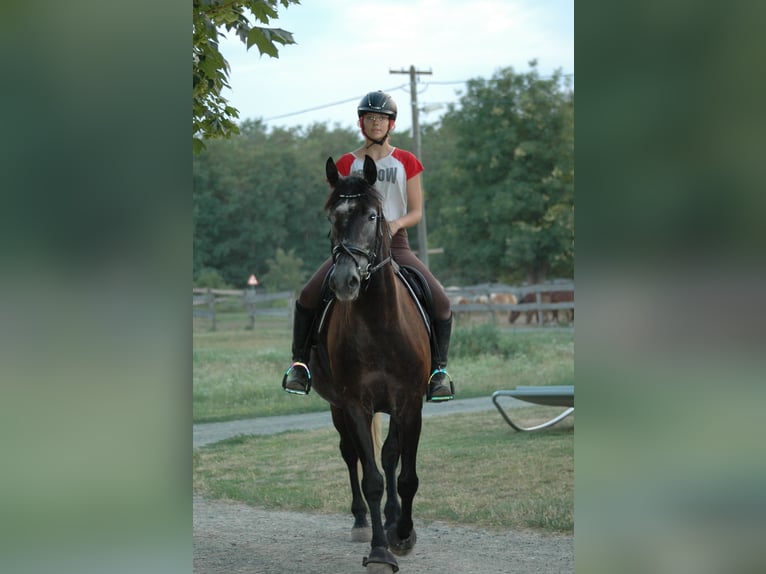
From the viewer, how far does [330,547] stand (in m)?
7.08

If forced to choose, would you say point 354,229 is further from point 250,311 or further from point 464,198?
point 464,198

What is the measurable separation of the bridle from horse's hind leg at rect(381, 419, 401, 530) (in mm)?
1088

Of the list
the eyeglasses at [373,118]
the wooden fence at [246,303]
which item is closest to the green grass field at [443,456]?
the eyeglasses at [373,118]

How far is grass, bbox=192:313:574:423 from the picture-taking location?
16234 millimetres

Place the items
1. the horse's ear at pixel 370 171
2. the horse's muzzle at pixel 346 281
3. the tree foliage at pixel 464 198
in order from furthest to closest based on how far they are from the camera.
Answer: the tree foliage at pixel 464 198 → the horse's ear at pixel 370 171 → the horse's muzzle at pixel 346 281

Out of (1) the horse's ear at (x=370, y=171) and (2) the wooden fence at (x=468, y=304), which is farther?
(2) the wooden fence at (x=468, y=304)

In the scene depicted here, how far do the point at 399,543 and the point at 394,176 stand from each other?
242 centimetres

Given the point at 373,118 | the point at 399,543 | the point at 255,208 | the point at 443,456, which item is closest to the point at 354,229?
the point at 373,118

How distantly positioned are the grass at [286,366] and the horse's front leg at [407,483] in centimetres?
891

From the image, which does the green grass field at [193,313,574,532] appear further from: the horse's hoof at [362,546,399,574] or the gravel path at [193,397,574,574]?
the horse's hoof at [362,546,399,574]

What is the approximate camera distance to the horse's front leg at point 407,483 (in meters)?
6.16

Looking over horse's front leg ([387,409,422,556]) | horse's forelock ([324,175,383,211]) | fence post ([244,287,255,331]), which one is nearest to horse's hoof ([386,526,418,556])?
horse's front leg ([387,409,422,556])

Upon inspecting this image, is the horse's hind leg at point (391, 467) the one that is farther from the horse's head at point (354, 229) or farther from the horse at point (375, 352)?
the horse's head at point (354, 229)
